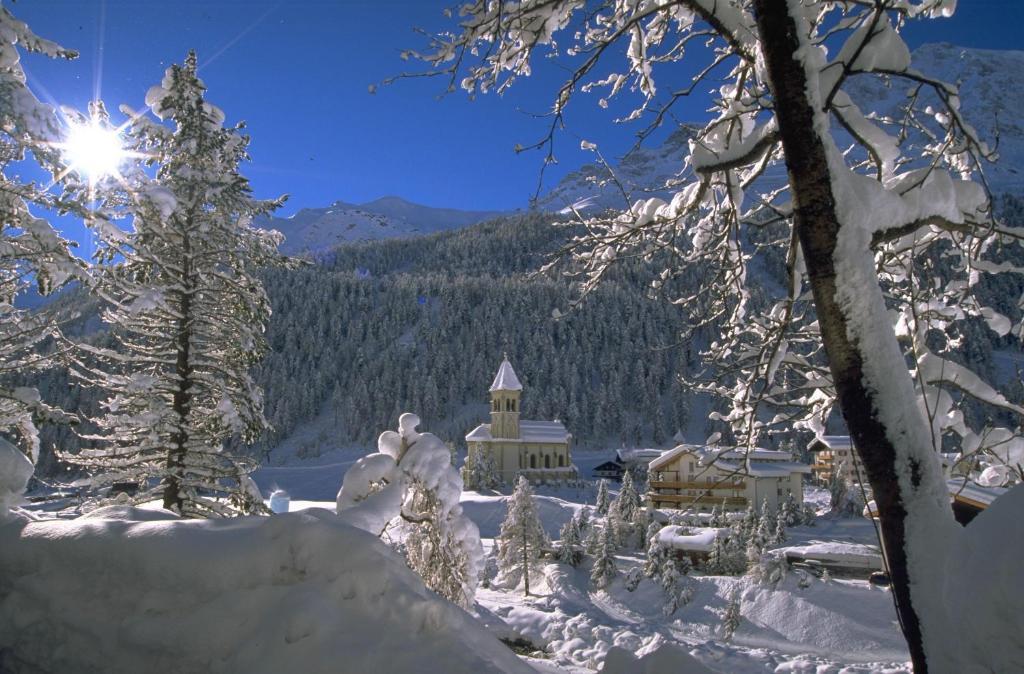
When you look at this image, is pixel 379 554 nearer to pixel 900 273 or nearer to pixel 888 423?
pixel 888 423

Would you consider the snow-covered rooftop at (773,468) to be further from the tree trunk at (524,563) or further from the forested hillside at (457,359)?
the forested hillside at (457,359)

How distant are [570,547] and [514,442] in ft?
83.6

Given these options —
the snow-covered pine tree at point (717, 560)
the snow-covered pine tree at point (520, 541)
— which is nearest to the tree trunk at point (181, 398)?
the snow-covered pine tree at point (520, 541)

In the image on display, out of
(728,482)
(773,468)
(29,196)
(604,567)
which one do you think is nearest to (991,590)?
(29,196)

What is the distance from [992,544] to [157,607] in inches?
151

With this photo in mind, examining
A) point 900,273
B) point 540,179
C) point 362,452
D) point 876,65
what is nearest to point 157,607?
point 540,179

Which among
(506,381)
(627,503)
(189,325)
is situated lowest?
(627,503)

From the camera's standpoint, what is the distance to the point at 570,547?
31.2 metres

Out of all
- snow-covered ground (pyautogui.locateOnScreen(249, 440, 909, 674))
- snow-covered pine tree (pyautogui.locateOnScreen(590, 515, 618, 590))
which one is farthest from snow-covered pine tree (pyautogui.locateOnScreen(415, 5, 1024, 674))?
snow-covered pine tree (pyautogui.locateOnScreen(590, 515, 618, 590))

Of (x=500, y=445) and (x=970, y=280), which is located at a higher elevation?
(x=970, y=280)

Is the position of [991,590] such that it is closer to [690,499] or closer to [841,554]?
[841,554]

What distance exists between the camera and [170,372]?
35.5ft

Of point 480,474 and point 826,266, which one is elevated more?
point 826,266

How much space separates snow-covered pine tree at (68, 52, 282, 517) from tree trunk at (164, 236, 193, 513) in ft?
0.06
